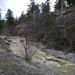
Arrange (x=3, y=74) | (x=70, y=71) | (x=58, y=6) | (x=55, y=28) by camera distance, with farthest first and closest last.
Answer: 1. (x=58, y=6)
2. (x=55, y=28)
3. (x=70, y=71)
4. (x=3, y=74)

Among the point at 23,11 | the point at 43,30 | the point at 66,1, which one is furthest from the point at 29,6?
the point at 43,30

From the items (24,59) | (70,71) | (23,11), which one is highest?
(23,11)

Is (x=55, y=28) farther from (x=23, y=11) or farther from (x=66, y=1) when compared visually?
(x=23, y=11)

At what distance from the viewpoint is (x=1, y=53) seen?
9.15 m

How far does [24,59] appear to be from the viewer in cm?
919

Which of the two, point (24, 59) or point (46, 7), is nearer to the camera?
point (24, 59)

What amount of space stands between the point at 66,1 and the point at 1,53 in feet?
185

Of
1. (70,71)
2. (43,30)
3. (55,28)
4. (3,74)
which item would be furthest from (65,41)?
(3,74)

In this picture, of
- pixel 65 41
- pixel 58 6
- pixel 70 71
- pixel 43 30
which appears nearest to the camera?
pixel 70 71

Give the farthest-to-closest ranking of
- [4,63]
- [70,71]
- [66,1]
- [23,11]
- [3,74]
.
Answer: [23,11], [66,1], [70,71], [4,63], [3,74]

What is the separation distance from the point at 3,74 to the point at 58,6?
63.0 meters

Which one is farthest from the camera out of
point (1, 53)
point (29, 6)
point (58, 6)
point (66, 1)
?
point (29, 6)

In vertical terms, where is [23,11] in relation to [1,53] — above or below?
above

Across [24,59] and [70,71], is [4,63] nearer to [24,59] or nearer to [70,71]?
[24,59]
